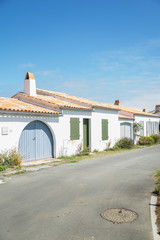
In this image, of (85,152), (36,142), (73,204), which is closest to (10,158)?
(36,142)

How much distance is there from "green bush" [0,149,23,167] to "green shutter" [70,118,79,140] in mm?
4627

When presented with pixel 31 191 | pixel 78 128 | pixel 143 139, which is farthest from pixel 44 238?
pixel 143 139

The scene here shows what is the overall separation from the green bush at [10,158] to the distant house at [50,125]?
286 mm

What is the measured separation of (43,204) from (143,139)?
63.8ft

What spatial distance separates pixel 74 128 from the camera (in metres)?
14.7

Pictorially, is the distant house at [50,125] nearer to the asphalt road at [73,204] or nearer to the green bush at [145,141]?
the asphalt road at [73,204]

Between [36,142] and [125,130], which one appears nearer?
[36,142]

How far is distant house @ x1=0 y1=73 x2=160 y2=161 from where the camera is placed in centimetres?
1093

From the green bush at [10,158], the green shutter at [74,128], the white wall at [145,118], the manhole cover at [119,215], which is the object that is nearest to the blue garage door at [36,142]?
the green bush at [10,158]

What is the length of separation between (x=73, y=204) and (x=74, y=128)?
9502 millimetres

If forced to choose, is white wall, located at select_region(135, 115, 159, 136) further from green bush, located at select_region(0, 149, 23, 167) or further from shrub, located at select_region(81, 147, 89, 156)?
green bush, located at select_region(0, 149, 23, 167)

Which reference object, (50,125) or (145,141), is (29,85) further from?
(145,141)

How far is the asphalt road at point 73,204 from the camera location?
3902 mm

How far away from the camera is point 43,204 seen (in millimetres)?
5324
